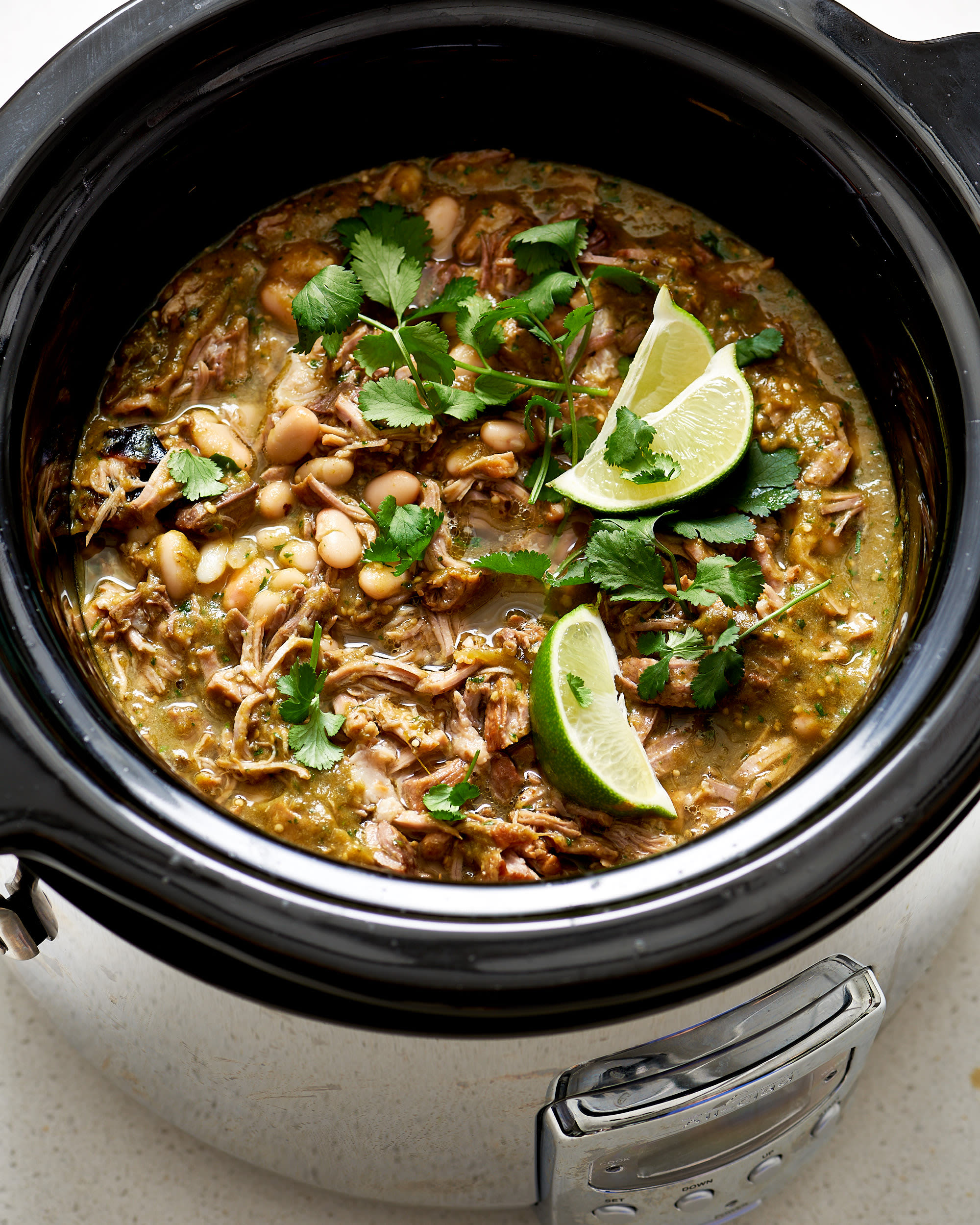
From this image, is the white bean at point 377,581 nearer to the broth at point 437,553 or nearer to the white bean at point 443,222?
the broth at point 437,553

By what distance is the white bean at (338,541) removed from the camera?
76.2 inches

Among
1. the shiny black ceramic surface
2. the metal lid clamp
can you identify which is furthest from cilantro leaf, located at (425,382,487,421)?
the metal lid clamp

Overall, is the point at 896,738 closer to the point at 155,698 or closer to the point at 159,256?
the point at 155,698

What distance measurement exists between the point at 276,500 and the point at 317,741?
440mm

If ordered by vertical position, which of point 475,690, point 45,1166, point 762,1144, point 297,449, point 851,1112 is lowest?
point 45,1166

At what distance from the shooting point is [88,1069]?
229 centimetres

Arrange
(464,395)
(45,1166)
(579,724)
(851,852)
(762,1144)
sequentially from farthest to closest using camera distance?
1. (45,1166)
2. (464,395)
3. (762,1144)
4. (579,724)
5. (851,852)

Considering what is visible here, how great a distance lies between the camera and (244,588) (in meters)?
1.94

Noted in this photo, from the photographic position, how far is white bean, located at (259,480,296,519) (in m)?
2.01

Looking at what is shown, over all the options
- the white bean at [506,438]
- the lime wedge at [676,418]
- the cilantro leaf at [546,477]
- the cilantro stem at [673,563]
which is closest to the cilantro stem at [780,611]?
the cilantro stem at [673,563]

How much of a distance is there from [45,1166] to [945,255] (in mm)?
2205

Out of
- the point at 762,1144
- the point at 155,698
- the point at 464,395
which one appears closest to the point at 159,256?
the point at 464,395

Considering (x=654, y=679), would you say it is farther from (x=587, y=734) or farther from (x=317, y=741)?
(x=317, y=741)

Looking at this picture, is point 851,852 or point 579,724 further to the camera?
point 579,724
